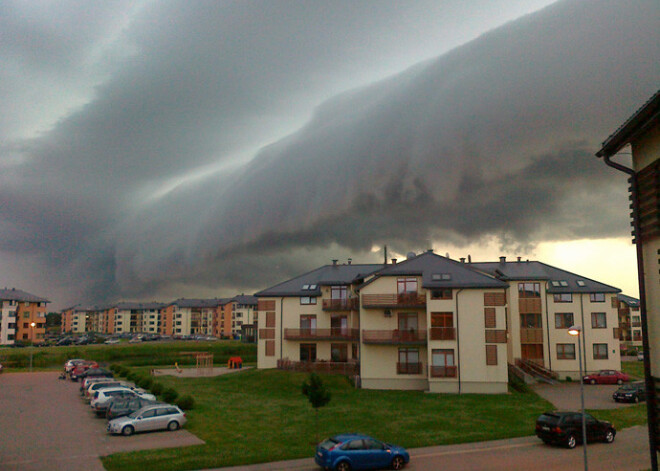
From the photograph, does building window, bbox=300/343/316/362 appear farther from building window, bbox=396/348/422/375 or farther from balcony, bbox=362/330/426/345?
building window, bbox=396/348/422/375

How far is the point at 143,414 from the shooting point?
89.8 feet

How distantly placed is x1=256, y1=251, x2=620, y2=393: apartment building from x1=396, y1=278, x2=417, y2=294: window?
89mm

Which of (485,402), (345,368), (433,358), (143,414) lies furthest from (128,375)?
(485,402)

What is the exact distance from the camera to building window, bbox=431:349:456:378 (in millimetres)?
42344

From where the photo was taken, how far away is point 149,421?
2722 centimetres

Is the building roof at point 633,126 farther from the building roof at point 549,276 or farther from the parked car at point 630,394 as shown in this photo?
the building roof at point 549,276

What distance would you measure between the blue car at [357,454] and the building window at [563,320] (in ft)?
136

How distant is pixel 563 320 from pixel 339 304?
2445cm

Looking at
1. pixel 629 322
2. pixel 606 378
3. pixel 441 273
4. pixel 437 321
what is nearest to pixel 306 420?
pixel 437 321

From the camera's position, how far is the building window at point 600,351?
5547cm

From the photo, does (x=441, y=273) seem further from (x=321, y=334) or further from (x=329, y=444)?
(x=329, y=444)

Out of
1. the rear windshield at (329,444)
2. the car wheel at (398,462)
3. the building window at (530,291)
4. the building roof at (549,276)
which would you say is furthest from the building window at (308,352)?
the rear windshield at (329,444)

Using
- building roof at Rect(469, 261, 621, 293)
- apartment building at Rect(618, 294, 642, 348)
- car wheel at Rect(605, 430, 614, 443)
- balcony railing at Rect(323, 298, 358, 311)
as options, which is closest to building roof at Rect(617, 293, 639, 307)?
apartment building at Rect(618, 294, 642, 348)

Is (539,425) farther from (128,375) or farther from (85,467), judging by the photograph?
(128,375)
